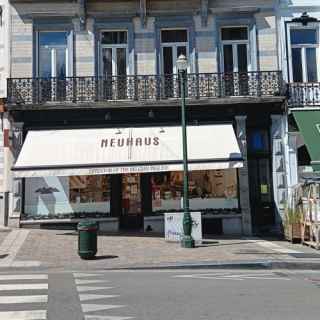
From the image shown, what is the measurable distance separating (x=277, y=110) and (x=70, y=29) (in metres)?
8.41

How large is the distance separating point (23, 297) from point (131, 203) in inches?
484

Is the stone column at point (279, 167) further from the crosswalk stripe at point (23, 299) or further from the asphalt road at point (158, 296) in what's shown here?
the crosswalk stripe at point (23, 299)

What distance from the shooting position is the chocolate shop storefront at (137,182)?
2003cm

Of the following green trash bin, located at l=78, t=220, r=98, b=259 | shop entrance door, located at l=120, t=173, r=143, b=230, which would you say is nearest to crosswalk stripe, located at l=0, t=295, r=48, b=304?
green trash bin, located at l=78, t=220, r=98, b=259

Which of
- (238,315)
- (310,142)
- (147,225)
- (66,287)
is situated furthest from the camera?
(147,225)

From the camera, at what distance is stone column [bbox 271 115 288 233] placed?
68.9 feet

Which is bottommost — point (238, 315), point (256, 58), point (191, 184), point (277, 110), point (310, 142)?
point (238, 315)

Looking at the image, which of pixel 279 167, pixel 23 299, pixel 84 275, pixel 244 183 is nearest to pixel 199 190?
pixel 244 183

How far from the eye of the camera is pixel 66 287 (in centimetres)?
995

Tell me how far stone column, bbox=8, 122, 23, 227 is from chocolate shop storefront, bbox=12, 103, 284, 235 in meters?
0.14

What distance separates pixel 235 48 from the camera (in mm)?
21609

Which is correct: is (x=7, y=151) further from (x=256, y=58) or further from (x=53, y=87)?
(x=256, y=58)

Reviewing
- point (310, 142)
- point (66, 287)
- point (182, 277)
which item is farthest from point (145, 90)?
point (66, 287)

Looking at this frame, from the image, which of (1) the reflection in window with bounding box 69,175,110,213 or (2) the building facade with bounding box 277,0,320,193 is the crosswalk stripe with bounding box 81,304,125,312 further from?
(2) the building facade with bounding box 277,0,320,193
